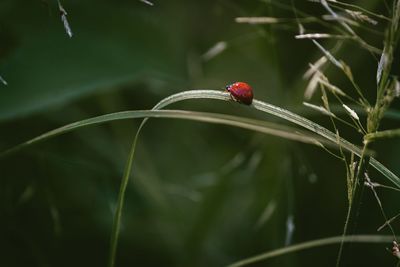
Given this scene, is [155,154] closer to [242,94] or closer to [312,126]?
[242,94]

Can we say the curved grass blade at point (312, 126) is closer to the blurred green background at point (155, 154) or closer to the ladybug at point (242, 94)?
the ladybug at point (242, 94)

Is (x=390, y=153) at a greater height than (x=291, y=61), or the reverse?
(x=291, y=61)

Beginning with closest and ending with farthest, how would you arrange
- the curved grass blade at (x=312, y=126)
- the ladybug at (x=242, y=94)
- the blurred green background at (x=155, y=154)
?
the curved grass blade at (x=312, y=126) < the ladybug at (x=242, y=94) < the blurred green background at (x=155, y=154)

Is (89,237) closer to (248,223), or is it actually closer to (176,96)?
(248,223)

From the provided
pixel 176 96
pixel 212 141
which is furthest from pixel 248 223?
pixel 176 96

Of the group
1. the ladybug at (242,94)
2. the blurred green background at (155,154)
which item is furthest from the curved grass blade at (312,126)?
the blurred green background at (155,154)

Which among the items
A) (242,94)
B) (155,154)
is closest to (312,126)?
(242,94)

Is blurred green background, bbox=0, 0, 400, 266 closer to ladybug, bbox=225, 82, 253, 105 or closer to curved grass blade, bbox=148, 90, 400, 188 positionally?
ladybug, bbox=225, 82, 253, 105

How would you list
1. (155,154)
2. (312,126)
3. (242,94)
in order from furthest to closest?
(155,154), (242,94), (312,126)
